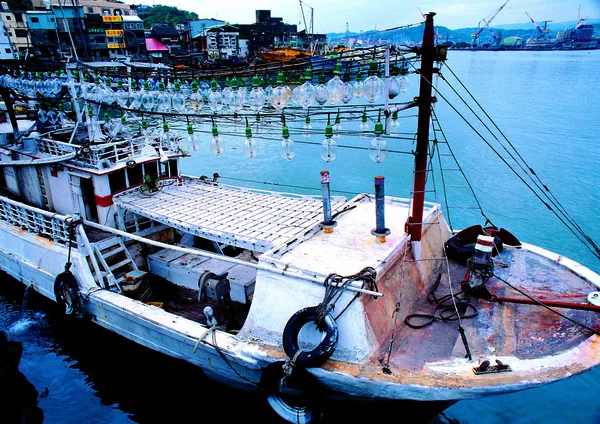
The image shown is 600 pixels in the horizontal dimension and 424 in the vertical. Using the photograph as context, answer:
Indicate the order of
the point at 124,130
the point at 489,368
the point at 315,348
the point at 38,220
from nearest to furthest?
the point at 489,368
the point at 315,348
the point at 38,220
the point at 124,130

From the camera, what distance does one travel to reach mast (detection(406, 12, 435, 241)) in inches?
245

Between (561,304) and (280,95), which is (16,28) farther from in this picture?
(561,304)

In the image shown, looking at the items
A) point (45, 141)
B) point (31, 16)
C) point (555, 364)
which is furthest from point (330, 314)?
point (31, 16)

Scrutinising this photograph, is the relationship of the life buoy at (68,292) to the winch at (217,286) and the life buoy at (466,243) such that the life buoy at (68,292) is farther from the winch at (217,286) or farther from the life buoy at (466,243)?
the life buoy at (466,243)

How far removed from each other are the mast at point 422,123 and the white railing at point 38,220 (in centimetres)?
749

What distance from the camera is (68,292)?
29.6 ft

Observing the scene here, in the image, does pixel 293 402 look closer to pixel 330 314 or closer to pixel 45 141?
pixel 330 314

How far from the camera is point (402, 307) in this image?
6875mm

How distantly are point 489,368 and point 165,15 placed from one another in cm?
12567

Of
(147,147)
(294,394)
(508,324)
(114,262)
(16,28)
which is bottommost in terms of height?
(294,394)

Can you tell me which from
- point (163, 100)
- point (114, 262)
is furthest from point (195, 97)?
point (114, 262)

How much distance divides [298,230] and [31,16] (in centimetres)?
6268

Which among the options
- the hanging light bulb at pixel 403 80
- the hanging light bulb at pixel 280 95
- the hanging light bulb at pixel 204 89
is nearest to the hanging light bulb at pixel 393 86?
the hanging light bulb at pixel 403 80

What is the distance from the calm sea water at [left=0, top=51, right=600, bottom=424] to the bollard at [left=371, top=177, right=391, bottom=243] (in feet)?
7.22
